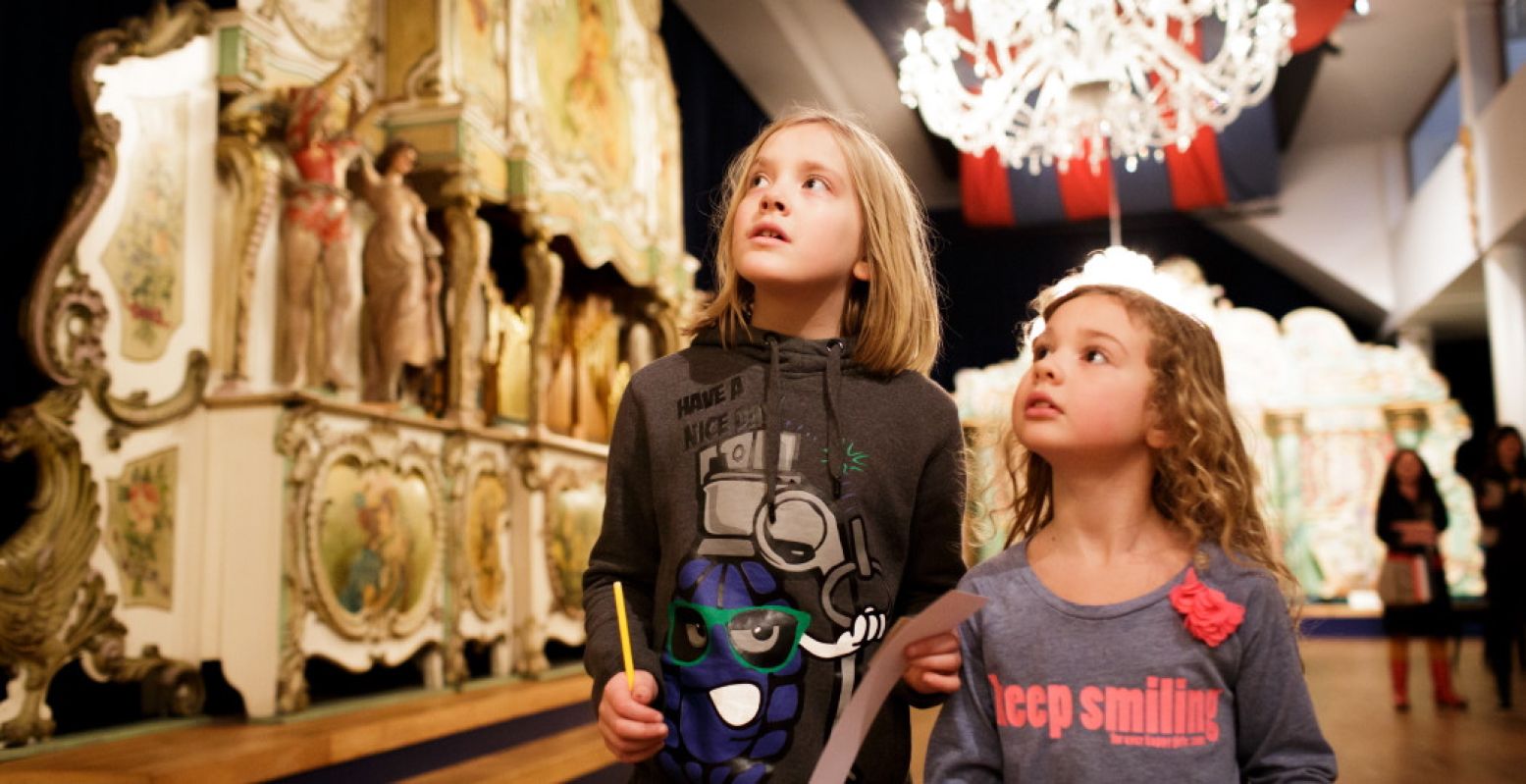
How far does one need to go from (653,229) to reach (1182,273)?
23.2 ft

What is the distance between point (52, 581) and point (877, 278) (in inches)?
108

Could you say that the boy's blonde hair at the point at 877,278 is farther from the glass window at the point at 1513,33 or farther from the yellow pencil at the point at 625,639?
the glass window at the point at 1513,33

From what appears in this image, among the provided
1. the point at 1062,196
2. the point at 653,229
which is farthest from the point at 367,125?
the point at 1062,196

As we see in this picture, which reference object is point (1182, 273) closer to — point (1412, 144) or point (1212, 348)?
point (1412, 144)

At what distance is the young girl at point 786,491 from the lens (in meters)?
1.27

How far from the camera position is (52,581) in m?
3.21

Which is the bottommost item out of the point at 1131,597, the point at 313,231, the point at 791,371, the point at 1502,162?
the point at 1131,597

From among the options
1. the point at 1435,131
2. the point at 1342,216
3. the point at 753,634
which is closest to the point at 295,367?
the point at 753,634

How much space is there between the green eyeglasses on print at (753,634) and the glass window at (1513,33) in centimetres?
1009

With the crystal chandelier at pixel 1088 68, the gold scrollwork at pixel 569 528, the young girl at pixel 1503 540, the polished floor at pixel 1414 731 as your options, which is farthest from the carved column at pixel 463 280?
the young girl at pixel 1503 540

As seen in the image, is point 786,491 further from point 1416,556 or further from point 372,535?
point 1416,556

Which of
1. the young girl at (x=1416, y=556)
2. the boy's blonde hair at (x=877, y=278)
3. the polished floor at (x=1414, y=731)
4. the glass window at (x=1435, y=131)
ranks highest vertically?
the glass window at (x=1435, y=131)

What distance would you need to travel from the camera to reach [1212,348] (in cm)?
144

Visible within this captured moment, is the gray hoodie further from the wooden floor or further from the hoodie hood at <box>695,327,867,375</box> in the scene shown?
the wooden floor
